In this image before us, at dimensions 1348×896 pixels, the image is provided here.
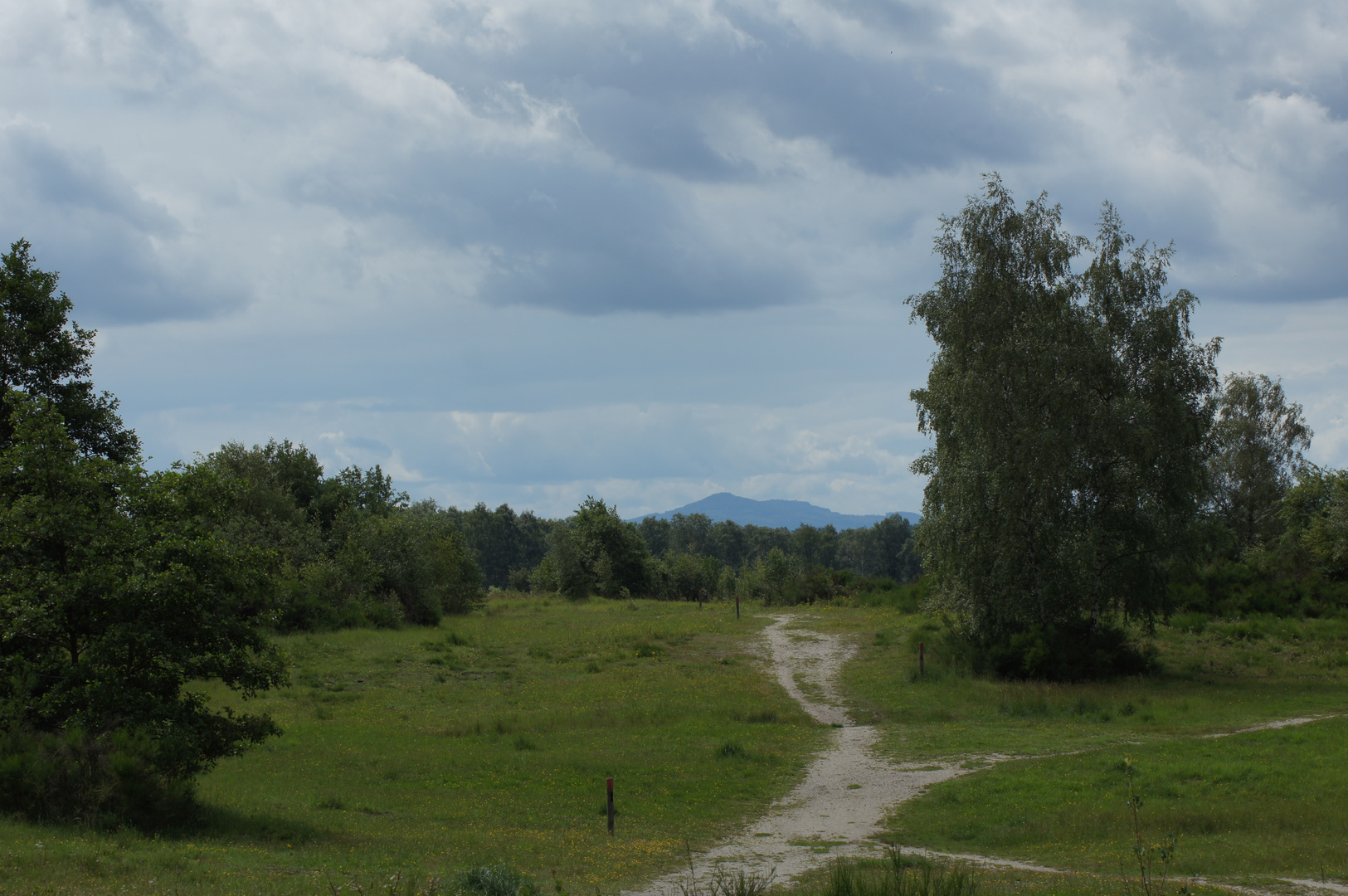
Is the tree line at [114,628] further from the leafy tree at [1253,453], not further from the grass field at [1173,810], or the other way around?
the leafy tree at [1253,453]

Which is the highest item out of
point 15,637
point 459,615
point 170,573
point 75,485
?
point 75,485

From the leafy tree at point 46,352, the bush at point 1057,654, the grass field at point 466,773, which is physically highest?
the leafy tree at point 46,352

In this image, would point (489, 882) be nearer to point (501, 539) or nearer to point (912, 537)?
point (912, 537)

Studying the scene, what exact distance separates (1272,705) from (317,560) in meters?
45.6

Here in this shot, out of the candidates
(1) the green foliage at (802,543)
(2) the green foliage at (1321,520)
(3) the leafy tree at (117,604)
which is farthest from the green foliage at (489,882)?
(1) the green foliage at (802,543)

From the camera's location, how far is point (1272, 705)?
26328 millimetres

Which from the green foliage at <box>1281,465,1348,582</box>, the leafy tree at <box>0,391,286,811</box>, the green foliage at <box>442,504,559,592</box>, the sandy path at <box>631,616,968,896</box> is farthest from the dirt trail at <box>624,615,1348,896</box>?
the green foliage at <box>442,504,559,592</box>

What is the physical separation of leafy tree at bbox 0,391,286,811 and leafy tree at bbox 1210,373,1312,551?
2415 inches

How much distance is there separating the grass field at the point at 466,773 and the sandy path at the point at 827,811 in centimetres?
62

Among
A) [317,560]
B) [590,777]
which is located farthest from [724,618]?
[590,777]

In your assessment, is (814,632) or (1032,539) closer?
(1032,539)

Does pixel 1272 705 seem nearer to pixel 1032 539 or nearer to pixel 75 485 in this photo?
pixel 1032 539

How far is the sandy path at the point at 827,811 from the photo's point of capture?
41.5 feet

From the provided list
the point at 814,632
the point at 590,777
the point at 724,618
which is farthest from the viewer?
the point at 724,618
